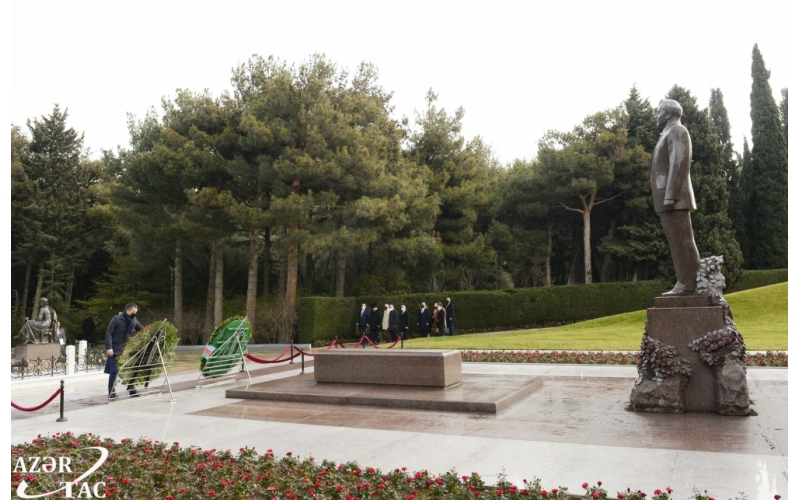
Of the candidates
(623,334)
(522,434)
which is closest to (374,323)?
(623,334)

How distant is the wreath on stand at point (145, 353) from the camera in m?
9.80

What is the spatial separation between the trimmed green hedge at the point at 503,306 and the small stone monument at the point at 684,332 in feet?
60.0

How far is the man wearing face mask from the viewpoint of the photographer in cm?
997

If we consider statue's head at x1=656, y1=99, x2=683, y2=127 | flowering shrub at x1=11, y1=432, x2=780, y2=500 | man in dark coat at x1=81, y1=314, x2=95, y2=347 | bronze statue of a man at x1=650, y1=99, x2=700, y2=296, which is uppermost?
statue's head at x1=656, y1=99, x2=683, y2=127

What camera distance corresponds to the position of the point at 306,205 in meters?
23.2

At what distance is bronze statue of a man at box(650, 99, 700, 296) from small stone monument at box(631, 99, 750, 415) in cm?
1

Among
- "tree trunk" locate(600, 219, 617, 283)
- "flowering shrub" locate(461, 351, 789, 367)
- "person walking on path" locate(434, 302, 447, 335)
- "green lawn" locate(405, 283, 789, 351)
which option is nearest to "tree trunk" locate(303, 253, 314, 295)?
"person walking on path" locate(434, 302, 447, 335)

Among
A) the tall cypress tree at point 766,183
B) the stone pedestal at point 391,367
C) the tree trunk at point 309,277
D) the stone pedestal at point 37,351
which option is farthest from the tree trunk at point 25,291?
the tall cypress tree at point 766,183

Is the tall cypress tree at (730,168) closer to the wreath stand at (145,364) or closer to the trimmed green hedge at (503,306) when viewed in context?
the trimmed green hedge at (503,306)

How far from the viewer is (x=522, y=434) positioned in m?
6.41

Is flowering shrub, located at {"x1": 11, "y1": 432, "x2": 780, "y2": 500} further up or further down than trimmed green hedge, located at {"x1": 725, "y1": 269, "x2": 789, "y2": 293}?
further down

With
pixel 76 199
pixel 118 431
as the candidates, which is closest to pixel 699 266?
pixel 118 431

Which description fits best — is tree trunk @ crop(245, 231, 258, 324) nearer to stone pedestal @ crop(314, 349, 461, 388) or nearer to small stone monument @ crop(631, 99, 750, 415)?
stone pedestal @ crop(314, 349, 461, 388)

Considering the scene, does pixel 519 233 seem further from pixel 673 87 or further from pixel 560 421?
pixel 560 421
